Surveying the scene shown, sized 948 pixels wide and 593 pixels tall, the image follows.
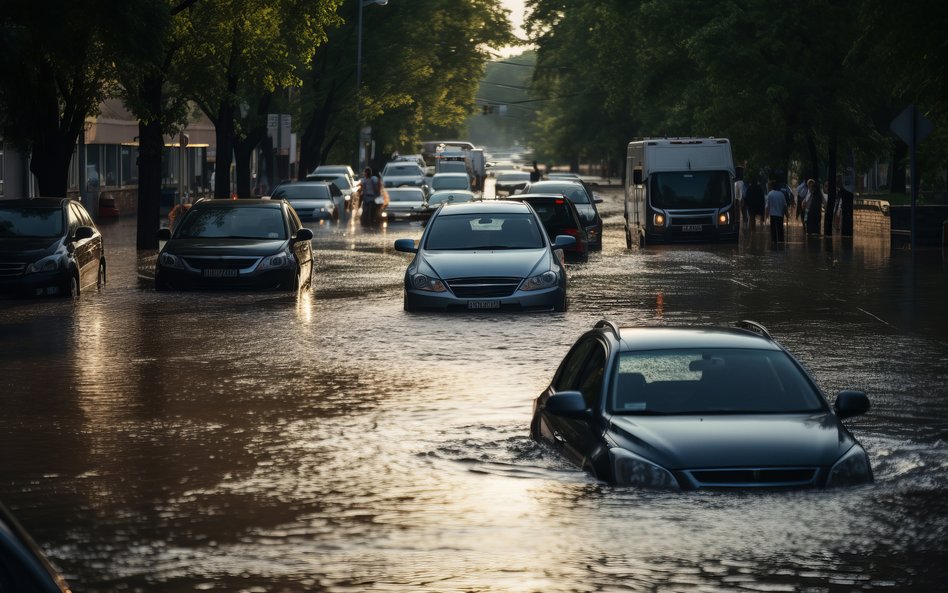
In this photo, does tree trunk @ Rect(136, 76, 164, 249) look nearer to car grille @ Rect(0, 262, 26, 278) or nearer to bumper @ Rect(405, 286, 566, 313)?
car grille @ Rect(0, 262, 26, 278)

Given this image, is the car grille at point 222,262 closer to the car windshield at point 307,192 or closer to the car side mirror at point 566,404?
the car side mirror at point 566,404

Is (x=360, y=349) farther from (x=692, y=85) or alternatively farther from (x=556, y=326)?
(x=692, y=85)

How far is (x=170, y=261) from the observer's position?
26531 millimetres

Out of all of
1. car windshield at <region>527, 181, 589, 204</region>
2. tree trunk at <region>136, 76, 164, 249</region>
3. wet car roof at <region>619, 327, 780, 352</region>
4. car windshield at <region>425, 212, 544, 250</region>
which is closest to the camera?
wet car roof at <region>619, 327, 780, 352</region>

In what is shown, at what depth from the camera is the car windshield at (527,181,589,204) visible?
42.1m

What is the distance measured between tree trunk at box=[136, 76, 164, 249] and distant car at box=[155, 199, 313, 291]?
983 cm

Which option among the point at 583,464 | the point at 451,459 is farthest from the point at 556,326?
the point at 583,464

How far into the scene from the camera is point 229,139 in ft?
153

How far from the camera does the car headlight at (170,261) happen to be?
2645cm

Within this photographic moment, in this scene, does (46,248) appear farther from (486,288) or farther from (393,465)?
(393,465)

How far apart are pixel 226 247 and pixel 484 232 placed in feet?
15.9

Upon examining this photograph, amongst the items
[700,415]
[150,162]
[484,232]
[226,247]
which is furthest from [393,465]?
[150,162]

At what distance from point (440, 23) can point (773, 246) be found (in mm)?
44602

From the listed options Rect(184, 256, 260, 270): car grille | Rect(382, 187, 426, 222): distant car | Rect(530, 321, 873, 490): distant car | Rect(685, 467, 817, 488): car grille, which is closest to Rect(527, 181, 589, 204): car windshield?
Rect(382, 187, 426, 222): distant car
